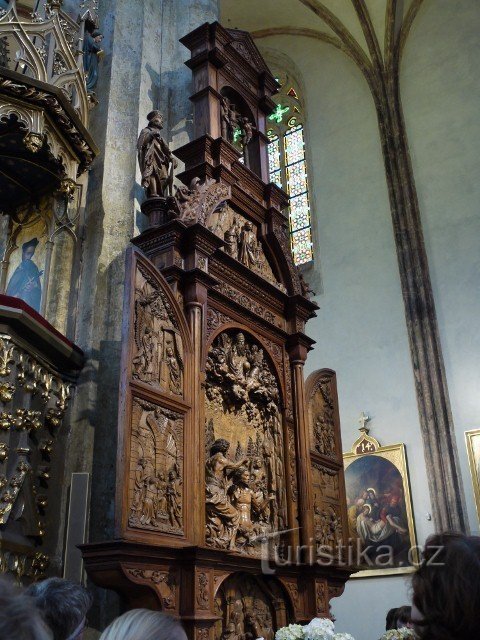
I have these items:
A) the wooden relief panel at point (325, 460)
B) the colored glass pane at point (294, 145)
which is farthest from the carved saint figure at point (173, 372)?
the colored glass pane at point (294, 145)

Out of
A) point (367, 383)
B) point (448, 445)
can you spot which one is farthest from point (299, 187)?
point (448, 445)

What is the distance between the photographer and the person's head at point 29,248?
20.6ft

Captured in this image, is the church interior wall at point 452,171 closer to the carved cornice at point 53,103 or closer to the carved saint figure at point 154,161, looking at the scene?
the carved saint figure at point 154,161

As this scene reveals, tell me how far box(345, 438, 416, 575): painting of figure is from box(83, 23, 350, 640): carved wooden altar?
4792 millimetres

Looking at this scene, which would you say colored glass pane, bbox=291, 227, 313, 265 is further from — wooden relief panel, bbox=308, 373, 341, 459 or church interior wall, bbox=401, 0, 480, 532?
wooden relief panel, bbox=308, 373, 341, 459

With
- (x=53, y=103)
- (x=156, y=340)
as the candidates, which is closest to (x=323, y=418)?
(x=156, y=340)

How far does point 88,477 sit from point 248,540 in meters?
1.42

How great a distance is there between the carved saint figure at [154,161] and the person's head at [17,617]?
517 centimetres

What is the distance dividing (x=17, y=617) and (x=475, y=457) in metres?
10.8

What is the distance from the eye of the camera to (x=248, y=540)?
554 cm

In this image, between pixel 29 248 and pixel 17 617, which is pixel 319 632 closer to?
pixel 17 617

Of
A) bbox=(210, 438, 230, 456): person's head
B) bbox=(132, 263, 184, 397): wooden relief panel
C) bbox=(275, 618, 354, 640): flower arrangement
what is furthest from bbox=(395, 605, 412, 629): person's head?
bbox=(132, 263, 184, 397): wooden relief panel

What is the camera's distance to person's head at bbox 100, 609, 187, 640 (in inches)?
59.1

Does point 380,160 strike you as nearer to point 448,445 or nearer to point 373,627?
point 448,445
